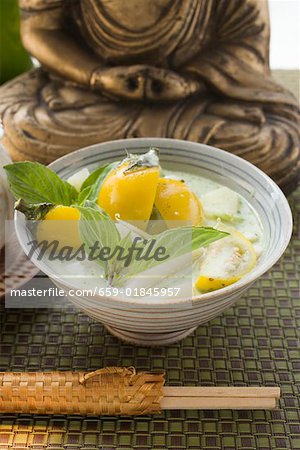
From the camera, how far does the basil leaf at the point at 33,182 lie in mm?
1201

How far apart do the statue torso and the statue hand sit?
0.06 meters

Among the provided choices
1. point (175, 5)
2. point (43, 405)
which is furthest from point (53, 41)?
point (43, 405)

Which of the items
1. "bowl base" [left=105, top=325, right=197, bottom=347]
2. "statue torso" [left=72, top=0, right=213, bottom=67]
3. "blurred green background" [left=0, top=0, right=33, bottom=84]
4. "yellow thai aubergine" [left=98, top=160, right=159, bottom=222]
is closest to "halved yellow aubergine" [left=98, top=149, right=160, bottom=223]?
"yellow thai aubergine" [left=98, top=160, right=159, bottom=222]

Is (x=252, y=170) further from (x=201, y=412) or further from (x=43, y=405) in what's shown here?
(x=43, y=405)

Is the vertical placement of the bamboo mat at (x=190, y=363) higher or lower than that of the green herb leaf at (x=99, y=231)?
lower

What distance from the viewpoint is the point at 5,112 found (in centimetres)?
178

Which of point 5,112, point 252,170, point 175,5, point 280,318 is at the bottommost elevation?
point 280,318

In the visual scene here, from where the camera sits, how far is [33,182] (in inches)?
47.4

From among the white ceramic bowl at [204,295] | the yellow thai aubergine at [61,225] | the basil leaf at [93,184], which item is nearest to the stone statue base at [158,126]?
the white ceramic bowl at [204,295]

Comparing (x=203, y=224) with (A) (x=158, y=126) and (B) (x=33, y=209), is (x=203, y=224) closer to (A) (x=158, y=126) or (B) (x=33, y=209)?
(B) (x=33, y=209)

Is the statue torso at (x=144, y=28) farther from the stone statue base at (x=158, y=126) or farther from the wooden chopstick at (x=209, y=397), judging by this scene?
the wooden chopstick at (x=209, y=397)

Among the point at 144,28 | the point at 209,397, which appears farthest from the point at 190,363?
the point at 144,28

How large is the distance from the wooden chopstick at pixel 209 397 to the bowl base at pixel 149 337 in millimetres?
130

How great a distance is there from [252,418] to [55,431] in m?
0.33
